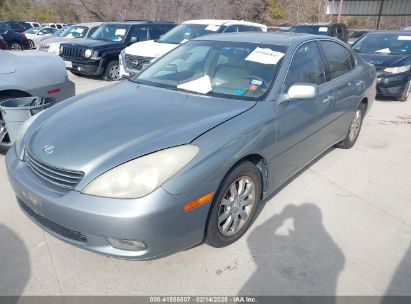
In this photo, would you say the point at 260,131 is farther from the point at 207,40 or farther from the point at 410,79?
the point at 410,79

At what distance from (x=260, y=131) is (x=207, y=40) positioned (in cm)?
159

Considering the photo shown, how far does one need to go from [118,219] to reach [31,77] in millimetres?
3274

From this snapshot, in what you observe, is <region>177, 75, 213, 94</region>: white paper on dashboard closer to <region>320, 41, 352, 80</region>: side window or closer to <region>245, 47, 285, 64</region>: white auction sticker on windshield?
<region>245, 47, 285, 64</region>: white auction sticker on windshield

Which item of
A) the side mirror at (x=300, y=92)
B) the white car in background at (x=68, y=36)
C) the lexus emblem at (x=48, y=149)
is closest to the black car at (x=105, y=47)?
the white car in background at (x=68, y=36)

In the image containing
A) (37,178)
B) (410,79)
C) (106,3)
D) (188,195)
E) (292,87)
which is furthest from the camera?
(106,3)

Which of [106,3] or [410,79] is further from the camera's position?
[106,3]

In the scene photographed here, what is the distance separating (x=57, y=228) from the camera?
2.37 m

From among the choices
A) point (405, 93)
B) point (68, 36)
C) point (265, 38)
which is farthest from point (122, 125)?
point (68, 36)

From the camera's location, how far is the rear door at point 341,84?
3.89 metres

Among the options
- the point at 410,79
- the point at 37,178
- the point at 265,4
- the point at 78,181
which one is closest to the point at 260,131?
the point at 78,181

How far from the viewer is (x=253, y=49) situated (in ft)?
11.1

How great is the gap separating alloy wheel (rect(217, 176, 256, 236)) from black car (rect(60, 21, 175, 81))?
7.79 metres

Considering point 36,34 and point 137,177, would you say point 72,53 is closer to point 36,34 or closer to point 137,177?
point 137,177

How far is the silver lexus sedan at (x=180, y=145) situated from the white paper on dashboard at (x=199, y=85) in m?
0.01
